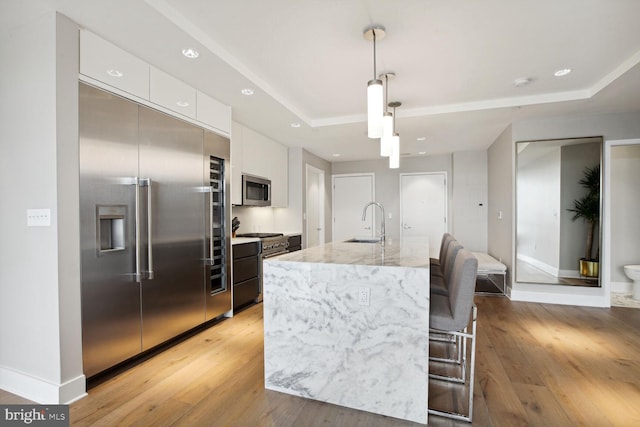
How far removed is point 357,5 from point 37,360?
302 centimetres

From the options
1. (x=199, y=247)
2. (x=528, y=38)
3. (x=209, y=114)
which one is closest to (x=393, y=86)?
(x=528, y=38)

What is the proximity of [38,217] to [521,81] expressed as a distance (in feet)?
13.6

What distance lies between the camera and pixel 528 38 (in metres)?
2.40

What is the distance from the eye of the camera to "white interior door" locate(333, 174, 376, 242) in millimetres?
6969

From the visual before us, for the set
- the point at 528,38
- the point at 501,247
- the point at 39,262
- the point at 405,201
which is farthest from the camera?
the point at 405,201

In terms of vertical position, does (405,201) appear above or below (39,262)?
above

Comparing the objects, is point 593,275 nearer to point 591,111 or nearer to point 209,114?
point 591,111

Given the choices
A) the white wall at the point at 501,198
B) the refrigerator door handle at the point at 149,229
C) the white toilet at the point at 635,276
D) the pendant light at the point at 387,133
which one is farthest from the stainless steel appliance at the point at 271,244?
the white toilet at the point at 635,276

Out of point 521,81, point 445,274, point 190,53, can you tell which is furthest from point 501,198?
point 190,53

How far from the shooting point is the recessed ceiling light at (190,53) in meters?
2.34

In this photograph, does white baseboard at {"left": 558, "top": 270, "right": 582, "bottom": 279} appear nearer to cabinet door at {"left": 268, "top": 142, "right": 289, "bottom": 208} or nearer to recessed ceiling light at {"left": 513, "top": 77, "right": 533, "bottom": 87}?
recessed ceiling light at {"left": 513, "top": 77, "right": 533, "bottom": 87}

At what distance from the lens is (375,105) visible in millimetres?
2117

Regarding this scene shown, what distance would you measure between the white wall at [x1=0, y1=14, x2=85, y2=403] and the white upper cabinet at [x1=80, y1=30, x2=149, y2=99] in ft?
0.24

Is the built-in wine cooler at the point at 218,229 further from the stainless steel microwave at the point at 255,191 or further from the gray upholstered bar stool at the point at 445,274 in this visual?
the gray upholstered bar stool at the point at 445,274
